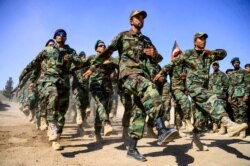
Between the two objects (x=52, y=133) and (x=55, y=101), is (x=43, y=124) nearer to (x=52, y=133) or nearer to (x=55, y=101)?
(x=55, y=101)

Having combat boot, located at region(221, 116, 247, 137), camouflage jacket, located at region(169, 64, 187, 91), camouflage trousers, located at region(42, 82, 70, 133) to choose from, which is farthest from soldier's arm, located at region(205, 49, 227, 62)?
camouflage trousers, located at region(42, 82, 70, 133)

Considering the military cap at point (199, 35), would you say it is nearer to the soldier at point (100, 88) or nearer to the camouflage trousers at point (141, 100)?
the camouflage trousers at point (141, 100)

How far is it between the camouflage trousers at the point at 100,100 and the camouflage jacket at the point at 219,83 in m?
4.76

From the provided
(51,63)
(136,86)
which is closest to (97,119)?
(51,63)

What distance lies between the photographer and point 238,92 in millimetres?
9477

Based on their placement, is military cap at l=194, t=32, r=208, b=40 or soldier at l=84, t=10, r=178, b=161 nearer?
soldier at l=84, t=10, r=178, b=161

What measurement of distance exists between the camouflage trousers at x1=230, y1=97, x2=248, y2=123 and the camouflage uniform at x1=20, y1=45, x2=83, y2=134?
620cm

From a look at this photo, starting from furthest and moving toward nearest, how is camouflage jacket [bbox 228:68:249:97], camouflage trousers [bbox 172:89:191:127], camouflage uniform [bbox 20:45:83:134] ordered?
camouflage jacket [bbox 228:68:249:97], camouflage trousers [bbox 172:89:191:127], camouflage uniform [bbox 20:45:83:134]

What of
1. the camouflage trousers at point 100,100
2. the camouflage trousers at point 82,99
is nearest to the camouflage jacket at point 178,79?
the camouflage trousers at point 100,100

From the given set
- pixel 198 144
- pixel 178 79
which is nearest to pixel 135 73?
pixel 198 144

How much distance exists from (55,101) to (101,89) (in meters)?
1.65

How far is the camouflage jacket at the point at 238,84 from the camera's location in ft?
30.8

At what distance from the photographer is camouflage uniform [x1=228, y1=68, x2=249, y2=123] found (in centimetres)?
927

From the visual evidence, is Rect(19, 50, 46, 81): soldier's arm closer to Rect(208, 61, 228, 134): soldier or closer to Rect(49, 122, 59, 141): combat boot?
Rect(49, 122, 59, 141): combat boot
